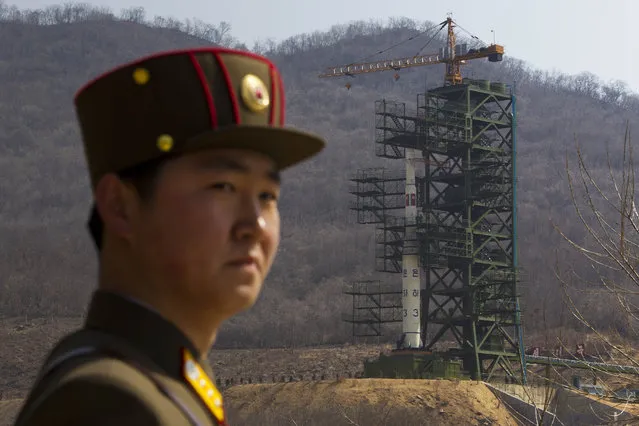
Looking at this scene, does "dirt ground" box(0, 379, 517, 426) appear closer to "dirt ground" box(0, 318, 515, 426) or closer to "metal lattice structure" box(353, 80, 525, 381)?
"dirt ground" box(0, 318, 515, 426)

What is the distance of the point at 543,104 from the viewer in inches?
7234

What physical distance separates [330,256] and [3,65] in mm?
81684

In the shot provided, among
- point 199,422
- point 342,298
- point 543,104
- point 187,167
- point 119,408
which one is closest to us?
point 119,408

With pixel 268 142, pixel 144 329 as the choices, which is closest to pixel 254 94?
pixel 268 142

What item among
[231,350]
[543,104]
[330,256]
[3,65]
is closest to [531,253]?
[330,256]

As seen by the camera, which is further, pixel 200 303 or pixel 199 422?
pixel 200 303

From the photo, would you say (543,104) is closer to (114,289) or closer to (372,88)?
(372,88)

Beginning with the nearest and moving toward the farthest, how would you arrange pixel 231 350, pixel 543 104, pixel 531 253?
pixel 231 350 → pixel 531 253 → pixel 543 104

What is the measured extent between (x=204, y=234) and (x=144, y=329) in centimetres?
24

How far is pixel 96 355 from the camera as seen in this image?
101 inches

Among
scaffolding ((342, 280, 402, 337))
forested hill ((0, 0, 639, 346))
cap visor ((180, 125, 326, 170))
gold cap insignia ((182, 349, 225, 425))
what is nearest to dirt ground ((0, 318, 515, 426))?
scaffolding ((342, 280, 402, 337))

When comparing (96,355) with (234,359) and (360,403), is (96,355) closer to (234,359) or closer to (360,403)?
(360,403)

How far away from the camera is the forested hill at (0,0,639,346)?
116 metres

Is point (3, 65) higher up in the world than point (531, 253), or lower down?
higher up
